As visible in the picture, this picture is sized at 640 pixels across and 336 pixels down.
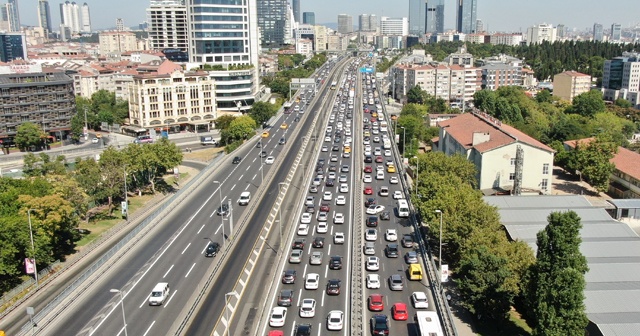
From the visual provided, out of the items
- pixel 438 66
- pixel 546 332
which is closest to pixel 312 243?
pixel 546 332

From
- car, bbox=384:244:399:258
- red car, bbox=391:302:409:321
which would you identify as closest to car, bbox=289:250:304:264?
car, bbox=384:244:399:258

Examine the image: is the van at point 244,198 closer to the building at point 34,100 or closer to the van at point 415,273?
the van at point 415,273

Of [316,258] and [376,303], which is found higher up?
[316,258]

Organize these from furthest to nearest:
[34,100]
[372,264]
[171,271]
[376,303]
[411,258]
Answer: [34,100] → [411,258] → [372,264] → [171,271] → [376,303]

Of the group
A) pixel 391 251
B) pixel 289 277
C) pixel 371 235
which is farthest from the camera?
pixel 371 235

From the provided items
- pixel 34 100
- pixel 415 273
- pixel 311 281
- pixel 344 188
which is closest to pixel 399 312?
pixel 415 273

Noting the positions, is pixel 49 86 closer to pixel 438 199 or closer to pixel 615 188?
pixel 438 199

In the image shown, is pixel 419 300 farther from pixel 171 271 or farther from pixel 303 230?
pixel 171 271
